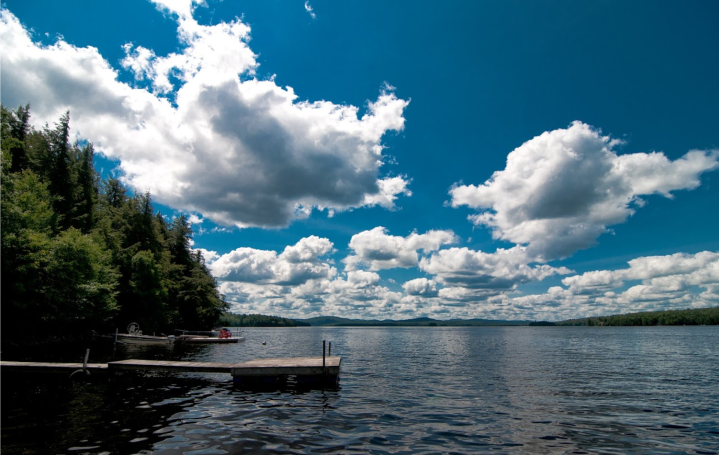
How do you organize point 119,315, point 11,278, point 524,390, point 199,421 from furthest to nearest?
1. point 119,315
2. point 11,278
3. point 524,390
4. point 199,421

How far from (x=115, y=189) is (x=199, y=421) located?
270 ft

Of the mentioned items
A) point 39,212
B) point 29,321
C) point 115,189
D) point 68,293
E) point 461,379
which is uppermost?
point 115,189

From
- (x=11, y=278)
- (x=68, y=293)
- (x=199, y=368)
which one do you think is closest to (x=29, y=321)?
(x=68, y=293)

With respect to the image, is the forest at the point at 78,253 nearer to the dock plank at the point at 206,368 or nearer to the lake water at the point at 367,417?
the dock plank at the point at 206,368

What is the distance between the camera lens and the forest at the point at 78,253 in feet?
111

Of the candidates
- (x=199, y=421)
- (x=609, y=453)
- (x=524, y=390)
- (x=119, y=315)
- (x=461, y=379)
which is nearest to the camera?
(x=609, y=453)

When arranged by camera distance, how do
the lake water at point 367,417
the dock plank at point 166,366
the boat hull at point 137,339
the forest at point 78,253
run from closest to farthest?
the lake water at point 367,417, the dock plank at point 166,366, the forest at point 78,253, the boat hull at point 137,339

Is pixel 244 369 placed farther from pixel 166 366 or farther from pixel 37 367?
pixel 37 367

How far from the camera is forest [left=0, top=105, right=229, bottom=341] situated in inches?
1326

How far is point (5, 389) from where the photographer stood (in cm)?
1922

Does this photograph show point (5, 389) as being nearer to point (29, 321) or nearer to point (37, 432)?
point (37, 432)

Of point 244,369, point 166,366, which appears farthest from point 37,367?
point 244,369

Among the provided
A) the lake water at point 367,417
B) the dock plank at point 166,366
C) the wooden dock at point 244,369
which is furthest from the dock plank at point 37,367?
the dock plank at point 166,366

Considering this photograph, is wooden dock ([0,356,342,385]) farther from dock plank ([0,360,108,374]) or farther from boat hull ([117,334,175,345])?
boat hull ([117,334,175,345])
